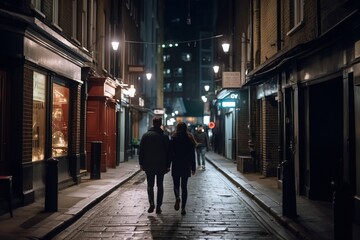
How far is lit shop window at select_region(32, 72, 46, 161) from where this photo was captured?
11.9m

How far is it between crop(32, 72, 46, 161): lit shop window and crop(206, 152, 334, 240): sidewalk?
18.4ft

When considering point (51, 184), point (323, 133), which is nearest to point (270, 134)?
point (323, 133)

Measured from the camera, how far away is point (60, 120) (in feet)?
48.1

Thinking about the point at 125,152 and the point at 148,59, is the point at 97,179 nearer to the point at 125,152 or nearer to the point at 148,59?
the point at 125,152

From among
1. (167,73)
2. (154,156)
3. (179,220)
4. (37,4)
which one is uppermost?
(167,73)

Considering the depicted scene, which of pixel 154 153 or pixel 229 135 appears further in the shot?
pixel 229 135

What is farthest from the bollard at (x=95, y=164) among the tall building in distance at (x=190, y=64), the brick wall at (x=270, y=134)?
the tall building in distance at (x=190, y=64)

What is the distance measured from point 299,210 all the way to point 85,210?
4522 millimetres

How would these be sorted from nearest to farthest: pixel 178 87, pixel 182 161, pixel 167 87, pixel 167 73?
pixel 182 161, pixel 178 87, pixel 167 87, pixel 167 73

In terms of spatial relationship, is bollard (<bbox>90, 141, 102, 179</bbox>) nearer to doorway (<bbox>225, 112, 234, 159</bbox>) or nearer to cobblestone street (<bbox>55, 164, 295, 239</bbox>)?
cobblestone street (<bbox>55, 164, 295, 239</bbox>)

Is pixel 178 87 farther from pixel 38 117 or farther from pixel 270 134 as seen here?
pixel 38 117

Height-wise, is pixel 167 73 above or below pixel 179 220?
above

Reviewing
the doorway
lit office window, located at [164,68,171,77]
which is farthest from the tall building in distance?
the doorway

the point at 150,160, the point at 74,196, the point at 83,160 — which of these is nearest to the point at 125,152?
the point at 83,160
